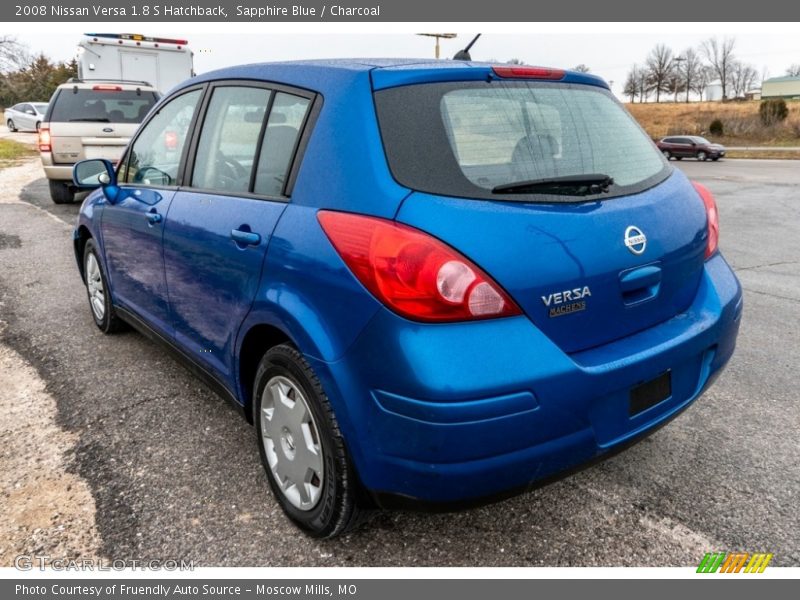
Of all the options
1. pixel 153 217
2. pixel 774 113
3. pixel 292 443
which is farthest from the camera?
pixel 774 113

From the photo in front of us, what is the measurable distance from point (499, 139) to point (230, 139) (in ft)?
4.35

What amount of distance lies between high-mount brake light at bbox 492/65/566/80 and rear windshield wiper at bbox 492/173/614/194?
466 mm

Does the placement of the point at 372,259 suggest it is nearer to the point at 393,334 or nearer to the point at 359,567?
the point at 393,334

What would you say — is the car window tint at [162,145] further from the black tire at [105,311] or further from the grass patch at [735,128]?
the grass patch at [735,128]

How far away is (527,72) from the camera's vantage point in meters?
2.46

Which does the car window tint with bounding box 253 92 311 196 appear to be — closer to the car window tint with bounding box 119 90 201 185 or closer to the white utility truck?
the car window tint with bounding box 119 90 201 185

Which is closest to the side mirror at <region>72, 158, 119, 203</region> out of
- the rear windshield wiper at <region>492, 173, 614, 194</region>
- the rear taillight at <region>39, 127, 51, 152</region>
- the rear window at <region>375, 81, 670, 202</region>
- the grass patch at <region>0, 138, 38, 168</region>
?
the rear window at <region>375, 81, 670, 202</region>

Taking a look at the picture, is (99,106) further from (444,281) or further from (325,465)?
(444,281)

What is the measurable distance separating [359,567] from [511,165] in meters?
1.50

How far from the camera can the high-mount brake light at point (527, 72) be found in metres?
2.39

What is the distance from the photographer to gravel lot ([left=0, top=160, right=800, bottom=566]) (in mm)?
2383

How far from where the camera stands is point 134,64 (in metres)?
15.3

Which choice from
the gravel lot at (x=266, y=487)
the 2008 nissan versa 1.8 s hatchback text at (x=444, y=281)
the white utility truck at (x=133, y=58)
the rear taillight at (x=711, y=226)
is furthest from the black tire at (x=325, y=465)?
the white utility truck at (x=133, y=58)

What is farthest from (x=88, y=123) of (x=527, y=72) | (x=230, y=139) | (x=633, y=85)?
(x=633, y=85)
